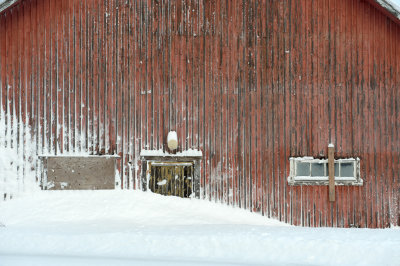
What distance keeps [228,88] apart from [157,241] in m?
4.33

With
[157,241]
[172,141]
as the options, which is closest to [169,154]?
[172,141]

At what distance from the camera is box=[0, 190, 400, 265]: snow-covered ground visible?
5.63m

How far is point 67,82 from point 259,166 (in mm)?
4755

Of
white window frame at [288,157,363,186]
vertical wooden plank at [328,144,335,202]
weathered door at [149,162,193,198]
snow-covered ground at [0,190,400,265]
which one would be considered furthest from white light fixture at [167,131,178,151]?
vertical wooden plank at [328,144,335,202]

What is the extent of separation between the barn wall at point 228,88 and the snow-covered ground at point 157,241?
1173 millimetres

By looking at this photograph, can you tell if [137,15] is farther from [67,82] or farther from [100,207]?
[100,207]

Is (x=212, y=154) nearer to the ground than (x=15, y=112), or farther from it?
nearer to the ground

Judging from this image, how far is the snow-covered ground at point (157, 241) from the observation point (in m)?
5.63

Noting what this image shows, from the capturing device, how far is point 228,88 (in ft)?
31.0

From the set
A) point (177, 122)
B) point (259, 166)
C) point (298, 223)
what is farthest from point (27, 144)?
point (298, 223)

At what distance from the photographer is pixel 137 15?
31.1 ft

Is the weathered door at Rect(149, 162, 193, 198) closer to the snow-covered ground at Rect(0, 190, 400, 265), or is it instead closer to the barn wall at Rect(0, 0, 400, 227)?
the barn wall at Rect(0, 0, 400, 227)

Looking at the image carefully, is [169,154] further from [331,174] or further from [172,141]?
[331,174]

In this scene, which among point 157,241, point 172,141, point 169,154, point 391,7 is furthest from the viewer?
point 169,154
